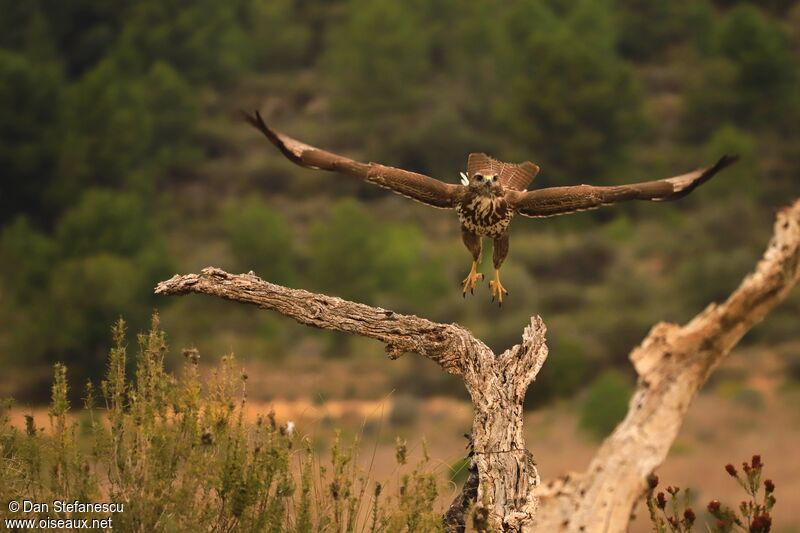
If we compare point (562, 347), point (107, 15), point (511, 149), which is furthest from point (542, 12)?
point (562, 347)

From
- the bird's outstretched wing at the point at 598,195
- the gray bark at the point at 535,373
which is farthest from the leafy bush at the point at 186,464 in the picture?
the bird's outstretched wing at the point at 598,195

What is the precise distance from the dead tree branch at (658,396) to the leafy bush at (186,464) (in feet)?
7.41

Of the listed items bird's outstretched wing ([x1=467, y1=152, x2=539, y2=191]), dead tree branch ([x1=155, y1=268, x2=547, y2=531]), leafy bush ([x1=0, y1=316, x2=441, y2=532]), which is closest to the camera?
leafy bush ([x1=0, y1=316, x2=441, y2=532])

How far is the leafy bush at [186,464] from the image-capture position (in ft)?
21.6

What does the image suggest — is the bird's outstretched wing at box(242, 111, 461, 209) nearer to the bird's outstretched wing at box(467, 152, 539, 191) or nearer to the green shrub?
the bird's outstretched wing at box(467, 152, 539, 191)

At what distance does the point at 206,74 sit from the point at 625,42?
2362cm

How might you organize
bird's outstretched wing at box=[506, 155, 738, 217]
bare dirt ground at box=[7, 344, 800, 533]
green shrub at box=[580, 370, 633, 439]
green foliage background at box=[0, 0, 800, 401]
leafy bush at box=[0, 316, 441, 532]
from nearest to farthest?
1. leafy bush at box=[0, 316, 441, 532]
2. bird's outstretched wing at box=[506, 155, 738, 217]
3. bare dirt ground at box=[7, 344, 800, 533]
4. green shrub at box=[580, 370, 633, 439]
5. green foliage background at box=[0, 0, 800, 401]

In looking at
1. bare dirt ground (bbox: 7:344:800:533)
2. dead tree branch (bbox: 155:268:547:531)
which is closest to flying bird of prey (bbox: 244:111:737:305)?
dead tree branch (bbox: 155:268:547:531)

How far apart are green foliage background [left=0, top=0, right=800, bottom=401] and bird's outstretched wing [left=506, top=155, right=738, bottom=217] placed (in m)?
26.0

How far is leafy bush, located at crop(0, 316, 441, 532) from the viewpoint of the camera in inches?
259

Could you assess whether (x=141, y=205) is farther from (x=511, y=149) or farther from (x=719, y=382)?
(x=719, y=382)

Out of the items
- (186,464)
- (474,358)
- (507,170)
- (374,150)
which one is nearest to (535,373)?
(474,358)

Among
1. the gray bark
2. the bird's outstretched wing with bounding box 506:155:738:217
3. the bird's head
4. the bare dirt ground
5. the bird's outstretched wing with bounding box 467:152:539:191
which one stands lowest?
the gray bark

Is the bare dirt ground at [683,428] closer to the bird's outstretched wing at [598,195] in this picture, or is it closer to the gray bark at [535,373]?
the gray bark at [535,373]
